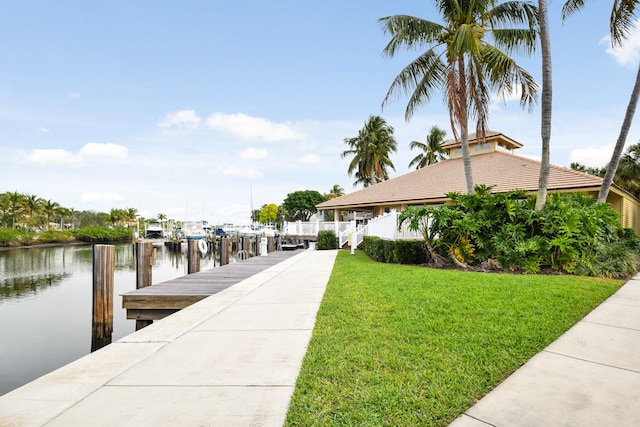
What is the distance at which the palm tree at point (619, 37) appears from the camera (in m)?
11.9

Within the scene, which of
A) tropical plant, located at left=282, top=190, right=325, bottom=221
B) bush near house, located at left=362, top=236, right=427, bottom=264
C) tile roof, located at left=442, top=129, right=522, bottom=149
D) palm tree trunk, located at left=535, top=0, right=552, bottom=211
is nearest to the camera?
palm tree trunk, located at left=535, top=0, right=552, bottom=211

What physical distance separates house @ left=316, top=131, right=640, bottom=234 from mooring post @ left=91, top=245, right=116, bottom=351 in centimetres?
1509

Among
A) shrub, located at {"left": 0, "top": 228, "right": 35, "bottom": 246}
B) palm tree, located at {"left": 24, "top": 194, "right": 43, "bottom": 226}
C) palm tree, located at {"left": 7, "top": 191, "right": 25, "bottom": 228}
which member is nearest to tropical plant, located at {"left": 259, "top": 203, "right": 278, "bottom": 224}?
palm tree, located at {"left": 24, "top": 194, "right": 43, "bottom": 226}

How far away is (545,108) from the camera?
1065 cm

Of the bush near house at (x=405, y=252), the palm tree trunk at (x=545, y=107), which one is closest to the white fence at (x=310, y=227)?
the bush near house at (x=405, y=252)

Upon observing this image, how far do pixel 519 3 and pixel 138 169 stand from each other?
32513 millimetres

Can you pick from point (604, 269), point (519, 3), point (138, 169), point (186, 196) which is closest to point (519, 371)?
point (604, 269)

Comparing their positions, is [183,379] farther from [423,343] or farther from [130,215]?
[130,215]

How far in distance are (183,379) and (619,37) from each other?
693 inches

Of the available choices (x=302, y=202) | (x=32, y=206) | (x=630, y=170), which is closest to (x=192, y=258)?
(x=630, y=170)

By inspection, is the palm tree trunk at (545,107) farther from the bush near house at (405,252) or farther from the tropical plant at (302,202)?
the tropical plant at (302,202)

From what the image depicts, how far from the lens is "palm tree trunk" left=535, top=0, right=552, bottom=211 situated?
10305 millimetres

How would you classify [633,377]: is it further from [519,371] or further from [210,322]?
[210,322]

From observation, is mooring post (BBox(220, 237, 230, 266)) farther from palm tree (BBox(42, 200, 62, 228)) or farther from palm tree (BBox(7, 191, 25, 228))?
palm tree (BBox(42, 200, 62, 228))
